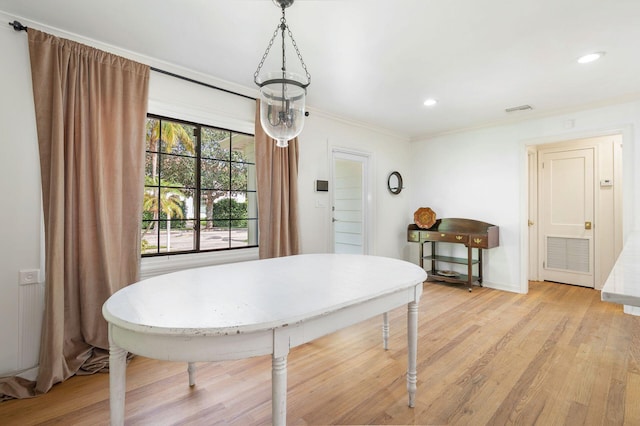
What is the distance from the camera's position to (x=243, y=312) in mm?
1094

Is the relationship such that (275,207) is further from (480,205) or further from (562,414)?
(480,205)

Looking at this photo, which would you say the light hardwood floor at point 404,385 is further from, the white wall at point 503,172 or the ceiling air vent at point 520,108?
the ceiling air vent at point 520,108

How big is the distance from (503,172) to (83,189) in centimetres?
484

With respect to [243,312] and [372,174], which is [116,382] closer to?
Result: [243,312]

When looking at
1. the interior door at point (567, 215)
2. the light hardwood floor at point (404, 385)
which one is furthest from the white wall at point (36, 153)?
the interior door at point (567, 215)

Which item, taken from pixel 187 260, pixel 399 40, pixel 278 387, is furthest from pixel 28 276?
pixel 399 40

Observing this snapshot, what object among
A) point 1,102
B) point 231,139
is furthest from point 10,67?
point 231,139

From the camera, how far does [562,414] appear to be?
1664 millimetres

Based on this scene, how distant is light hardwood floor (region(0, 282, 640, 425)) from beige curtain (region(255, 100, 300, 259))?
42.2 inches

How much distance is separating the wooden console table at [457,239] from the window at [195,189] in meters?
2.76

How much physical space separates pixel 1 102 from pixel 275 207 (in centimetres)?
211

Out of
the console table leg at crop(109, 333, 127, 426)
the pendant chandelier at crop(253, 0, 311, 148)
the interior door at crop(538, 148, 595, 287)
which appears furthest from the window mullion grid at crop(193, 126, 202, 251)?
the interior door at crop(538, 148, 595, 287)

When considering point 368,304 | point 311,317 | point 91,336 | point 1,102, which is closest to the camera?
point 311,317

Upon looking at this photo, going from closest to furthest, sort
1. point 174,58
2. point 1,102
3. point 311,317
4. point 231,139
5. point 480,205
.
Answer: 1. point 311,317
2. point 1,102
3. point 174,58
4. point 231,139
5. point 480,205
